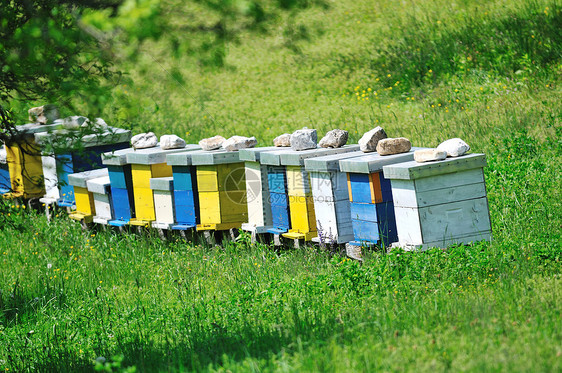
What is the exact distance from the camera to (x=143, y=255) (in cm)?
877

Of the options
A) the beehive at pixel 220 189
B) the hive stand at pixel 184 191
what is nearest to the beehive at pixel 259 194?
the beehive at pixel 220 189

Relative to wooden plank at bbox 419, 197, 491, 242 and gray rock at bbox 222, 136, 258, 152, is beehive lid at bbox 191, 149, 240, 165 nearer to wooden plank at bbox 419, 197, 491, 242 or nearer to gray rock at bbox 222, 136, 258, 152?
gray rock at bbox 222, 136, 258, 152

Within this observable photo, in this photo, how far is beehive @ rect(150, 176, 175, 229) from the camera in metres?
8.71

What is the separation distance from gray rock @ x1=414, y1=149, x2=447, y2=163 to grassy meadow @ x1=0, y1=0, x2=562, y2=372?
3.03 ft

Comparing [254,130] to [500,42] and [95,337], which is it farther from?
[95,337]

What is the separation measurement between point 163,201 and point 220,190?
1.06 metres

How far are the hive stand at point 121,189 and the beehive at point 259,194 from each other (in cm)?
213

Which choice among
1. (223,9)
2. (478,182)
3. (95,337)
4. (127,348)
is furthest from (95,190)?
(223,9)

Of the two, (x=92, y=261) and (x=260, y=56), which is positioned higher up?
(x=260, y=56)

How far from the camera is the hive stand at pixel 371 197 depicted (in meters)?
6.65

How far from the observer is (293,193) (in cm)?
752

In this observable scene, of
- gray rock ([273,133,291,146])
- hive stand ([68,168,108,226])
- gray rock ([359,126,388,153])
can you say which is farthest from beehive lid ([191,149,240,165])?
hive stand ([68,168,108,226])

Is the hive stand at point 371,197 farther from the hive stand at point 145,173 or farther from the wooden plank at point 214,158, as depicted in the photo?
the hive stand at point 145,173

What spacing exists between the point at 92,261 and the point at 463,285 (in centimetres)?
513
